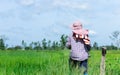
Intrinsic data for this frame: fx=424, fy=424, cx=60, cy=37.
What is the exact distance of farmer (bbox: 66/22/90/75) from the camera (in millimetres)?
8180

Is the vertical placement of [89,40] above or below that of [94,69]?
above

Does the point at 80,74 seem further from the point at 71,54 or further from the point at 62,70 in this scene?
the point at 71,54

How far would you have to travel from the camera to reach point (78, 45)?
8.27 metres

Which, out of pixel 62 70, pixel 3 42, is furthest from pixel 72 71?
pixel 3 42

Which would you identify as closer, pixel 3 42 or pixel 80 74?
pixel 80 74

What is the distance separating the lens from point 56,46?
221 ft

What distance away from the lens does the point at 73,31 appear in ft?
27.0

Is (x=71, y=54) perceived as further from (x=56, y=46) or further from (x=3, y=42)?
(x=3, y=42)

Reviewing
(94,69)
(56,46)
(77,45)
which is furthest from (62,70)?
(56,46)

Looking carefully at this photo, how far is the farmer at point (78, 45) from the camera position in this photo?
8180mm

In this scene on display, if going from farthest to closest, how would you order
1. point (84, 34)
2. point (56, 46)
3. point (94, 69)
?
point (56, 46) < point (84, 34) < point (94, 69)

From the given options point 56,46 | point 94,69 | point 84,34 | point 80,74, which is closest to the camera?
point 80,74

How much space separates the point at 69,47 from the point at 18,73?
128 cm

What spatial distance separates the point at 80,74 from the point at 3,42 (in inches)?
2561
